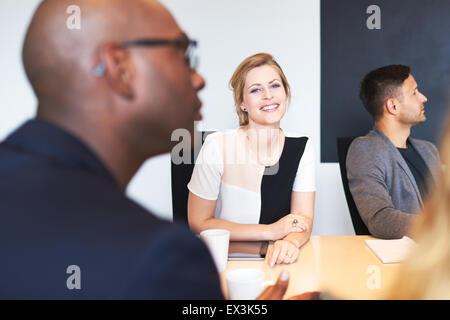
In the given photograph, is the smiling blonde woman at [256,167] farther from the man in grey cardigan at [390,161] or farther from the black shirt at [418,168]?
the black shirt at [418,168]

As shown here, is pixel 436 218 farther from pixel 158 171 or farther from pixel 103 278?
pixel 158 171

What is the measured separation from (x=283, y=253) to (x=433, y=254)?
0.72 meters

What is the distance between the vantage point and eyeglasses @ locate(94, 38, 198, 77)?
53cm

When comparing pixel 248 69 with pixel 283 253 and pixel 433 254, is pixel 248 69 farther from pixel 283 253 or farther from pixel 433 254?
pixel 433 254

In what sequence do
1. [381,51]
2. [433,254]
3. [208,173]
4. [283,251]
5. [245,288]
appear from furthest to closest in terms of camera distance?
[381,51]
[208,173]
[283,251]
[245,288]
[433,254]

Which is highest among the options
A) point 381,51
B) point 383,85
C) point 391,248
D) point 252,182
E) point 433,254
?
point 381,51

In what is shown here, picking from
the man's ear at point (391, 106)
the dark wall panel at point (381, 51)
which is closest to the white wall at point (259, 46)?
the dark wall panel at point (381, 51)

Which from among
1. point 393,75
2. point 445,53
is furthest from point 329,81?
point 445,53

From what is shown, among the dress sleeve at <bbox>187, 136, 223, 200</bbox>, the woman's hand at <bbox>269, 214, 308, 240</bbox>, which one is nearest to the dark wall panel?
the dress sleeve at <bbox>187, 136, 223, 200</bbox>

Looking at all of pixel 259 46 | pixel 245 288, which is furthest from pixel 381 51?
pixel 245 288

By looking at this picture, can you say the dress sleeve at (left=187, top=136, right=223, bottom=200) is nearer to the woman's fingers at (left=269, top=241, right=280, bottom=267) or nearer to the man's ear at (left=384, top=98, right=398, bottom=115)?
the woman's fingers at (left=269, top=241, right=280, bottom=267)

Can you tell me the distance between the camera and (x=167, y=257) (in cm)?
39

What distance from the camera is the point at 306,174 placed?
1.64 metres
